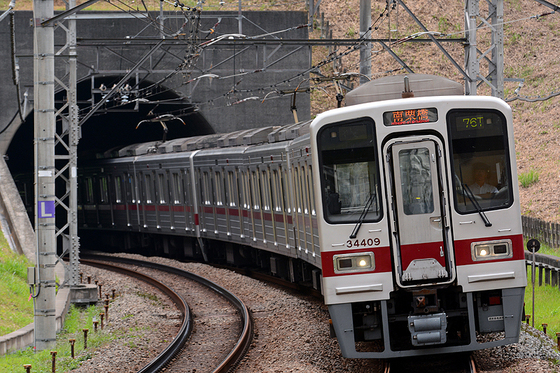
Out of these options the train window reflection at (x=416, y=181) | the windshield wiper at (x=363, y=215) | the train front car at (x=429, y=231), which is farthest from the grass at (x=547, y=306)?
the windshield wiper at (x=363, y=215)

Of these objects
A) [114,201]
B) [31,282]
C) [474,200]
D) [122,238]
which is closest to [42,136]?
[31,282]

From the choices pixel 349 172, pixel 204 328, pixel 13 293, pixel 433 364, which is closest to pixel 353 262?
pixel 349 172

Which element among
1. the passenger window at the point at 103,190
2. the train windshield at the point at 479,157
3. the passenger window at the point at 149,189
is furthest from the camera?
the passenger window at the point at 103,190

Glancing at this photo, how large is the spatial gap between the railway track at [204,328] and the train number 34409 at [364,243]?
90.7 inches

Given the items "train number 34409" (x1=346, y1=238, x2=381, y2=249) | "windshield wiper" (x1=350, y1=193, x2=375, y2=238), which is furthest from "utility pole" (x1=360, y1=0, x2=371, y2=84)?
"train number 34409" (x1=346, y1=238, x2=381, y2=249)

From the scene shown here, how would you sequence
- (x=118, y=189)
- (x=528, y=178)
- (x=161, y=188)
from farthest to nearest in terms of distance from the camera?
(x=528, y=178) → (x=118, y=189) → (x=161, y=188)

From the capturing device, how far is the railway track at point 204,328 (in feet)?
34.9

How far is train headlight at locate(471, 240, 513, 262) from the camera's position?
854 cm

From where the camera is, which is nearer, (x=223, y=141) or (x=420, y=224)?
(x=420, y=224)

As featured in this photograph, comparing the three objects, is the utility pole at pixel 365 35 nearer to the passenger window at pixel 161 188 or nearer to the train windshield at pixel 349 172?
the train windshield at pixel 349 172

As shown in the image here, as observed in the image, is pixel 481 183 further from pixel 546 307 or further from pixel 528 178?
pixel 528 178

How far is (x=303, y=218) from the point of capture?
13867 mm

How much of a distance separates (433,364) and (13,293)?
29.2 ft

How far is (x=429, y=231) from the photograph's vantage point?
8.53 m
